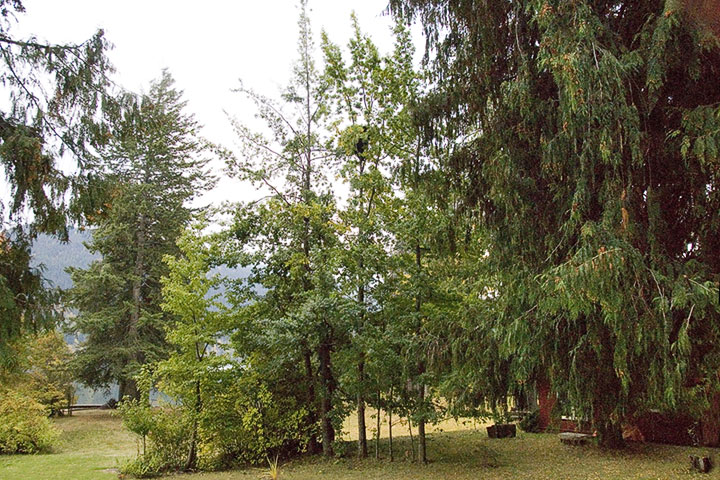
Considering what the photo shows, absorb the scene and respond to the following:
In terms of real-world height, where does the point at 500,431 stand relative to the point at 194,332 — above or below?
below

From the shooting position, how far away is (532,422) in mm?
13898

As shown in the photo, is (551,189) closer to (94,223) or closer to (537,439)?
(94,223)

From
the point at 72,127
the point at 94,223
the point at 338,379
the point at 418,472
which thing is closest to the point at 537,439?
the point at 418,472

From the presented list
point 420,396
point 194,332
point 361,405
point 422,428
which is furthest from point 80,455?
point 420,396

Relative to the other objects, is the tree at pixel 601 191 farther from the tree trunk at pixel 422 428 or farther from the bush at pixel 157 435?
the bush at pixel 157 435

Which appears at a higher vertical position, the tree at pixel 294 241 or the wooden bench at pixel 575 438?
the tree at pixel 294 241

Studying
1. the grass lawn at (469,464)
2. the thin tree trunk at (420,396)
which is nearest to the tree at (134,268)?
the grass lawn at (469,464)

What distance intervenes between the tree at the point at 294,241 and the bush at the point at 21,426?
708 cm

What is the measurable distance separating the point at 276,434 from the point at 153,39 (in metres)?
8.13

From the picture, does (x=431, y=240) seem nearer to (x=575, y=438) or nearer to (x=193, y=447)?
(x=575, y=438)

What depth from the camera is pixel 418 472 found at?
9.03 meters

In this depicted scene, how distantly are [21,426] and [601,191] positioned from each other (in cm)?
1448

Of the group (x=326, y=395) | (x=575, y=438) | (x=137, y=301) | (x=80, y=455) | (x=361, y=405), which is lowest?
Result: (x=80, y=455)

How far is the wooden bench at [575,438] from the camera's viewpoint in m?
10.6
